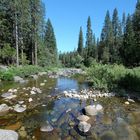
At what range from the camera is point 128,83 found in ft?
43.8

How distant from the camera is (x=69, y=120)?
7.57 m

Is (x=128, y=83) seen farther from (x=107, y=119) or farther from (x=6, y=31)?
(x=6, y=31)

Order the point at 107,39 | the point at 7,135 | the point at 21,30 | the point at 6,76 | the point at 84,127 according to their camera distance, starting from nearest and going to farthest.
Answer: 1. the point at 7,135
2. the point at 84,127
3. the point at 6,76
4. the point at 21,30
5. the point at 107,39

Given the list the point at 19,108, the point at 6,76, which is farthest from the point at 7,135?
the point at 6,76

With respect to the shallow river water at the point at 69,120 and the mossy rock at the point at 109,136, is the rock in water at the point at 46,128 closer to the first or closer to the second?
the shallow river water at the point at 69,120

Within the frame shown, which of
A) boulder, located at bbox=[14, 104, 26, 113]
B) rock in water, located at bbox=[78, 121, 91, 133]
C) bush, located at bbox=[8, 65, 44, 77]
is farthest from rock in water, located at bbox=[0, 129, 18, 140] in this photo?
bush, located at bbox=[8, 65, 44, 77]

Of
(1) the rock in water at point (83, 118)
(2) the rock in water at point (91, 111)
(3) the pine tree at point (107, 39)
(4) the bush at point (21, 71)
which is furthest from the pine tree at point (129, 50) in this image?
(1) the rock in water at point (83, 118)

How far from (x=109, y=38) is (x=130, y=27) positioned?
1234 centimetres

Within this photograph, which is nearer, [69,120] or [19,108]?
[69,120]

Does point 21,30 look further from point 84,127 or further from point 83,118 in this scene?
point 84,127

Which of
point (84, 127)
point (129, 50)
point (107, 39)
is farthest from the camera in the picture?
point (107, 39)

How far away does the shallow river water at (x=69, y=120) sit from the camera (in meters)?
6.19

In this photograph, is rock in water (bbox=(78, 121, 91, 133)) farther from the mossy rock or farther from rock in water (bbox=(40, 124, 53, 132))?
rock in water (bbox=(40, 124, 53, 132))

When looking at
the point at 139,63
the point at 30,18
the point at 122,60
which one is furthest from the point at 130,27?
the point at 30,18
